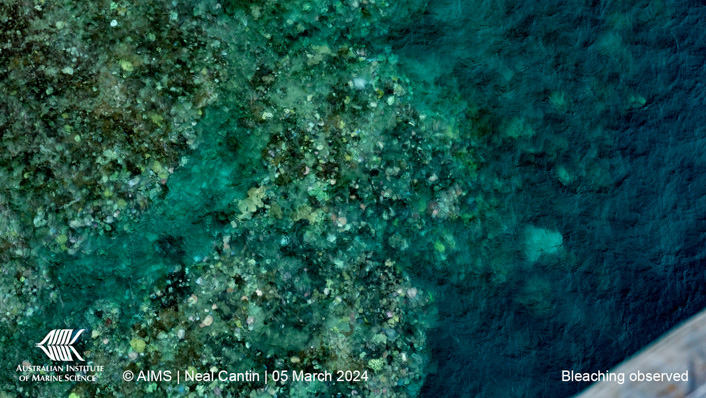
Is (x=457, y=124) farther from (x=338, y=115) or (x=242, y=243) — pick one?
(x=242, y=243)

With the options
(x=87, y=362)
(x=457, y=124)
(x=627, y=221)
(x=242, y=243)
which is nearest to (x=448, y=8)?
(x=457, y=124)

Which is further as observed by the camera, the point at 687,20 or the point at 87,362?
the point at 687,20

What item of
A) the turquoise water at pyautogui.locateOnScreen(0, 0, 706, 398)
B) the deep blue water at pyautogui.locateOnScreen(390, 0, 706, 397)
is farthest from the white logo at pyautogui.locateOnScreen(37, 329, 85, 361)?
the deep blue water at pyautogui.locateOnScreen(390, 0, 706, 397)

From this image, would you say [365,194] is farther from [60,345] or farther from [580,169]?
[60,345]

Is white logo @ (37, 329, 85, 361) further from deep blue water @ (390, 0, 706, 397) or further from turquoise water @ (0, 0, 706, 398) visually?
deep blue water @ (390, 0, 706, 397)

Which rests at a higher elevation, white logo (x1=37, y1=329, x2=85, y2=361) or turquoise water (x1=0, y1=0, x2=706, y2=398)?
turquoise water (x1=0, y1=0, x2=706, y2=398)

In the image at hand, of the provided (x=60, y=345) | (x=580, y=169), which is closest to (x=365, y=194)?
(x=580, y=169)
